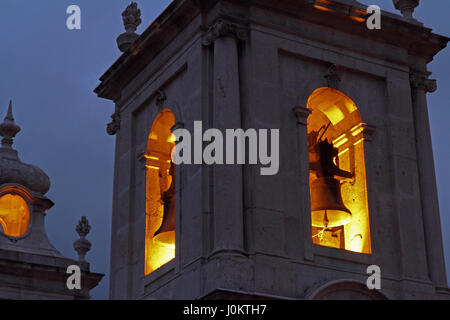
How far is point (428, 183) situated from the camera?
91.2ft

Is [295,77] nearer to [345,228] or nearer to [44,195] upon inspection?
[345,228]

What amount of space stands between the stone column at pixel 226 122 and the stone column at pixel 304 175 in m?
1.31

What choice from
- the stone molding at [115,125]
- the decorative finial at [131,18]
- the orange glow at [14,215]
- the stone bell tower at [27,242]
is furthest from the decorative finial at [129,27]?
the orange glow at [14,215]

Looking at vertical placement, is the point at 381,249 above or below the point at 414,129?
below

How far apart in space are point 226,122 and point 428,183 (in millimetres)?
4691

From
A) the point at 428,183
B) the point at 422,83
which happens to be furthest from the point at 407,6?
the point at 428,183

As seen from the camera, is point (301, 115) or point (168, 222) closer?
point (301, 115)

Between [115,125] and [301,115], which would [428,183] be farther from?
[115,125]

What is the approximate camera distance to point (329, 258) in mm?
25891

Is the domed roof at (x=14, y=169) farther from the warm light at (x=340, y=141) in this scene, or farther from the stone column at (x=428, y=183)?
the stone column at (x=428, y=183)

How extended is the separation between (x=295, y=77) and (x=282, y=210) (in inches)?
118

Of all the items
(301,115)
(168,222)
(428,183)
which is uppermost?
(301,115)
